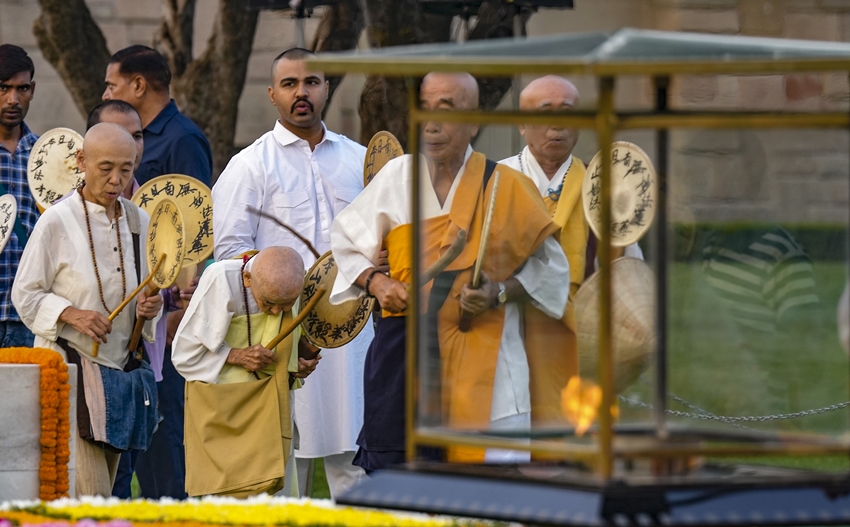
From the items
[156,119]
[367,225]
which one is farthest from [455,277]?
[156,119]

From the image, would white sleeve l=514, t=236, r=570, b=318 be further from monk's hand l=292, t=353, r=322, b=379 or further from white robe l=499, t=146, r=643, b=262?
monk's hand l=292, t=353, r=322, b=379

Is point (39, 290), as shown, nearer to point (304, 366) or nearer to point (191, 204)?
point (191, 204)

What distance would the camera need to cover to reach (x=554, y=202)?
5.51 m

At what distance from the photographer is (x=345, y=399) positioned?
639cm

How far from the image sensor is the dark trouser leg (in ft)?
22.8

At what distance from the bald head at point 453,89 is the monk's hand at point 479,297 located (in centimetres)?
57

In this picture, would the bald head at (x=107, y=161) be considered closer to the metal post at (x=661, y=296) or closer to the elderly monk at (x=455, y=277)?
the elderly monk at (x=455, y=277)

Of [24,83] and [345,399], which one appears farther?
[24,83]

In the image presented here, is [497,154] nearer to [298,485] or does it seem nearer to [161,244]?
[161,244]

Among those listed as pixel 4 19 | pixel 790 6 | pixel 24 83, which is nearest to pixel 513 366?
pixel 24 83

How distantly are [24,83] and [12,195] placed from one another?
2.27 feet

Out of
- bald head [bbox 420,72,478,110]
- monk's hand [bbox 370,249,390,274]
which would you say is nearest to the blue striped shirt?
monk's hand [bbox 370,249,390,274]

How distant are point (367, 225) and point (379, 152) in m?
1.04

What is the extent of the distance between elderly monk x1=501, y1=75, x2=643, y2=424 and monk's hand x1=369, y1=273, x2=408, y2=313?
0.46 metres
